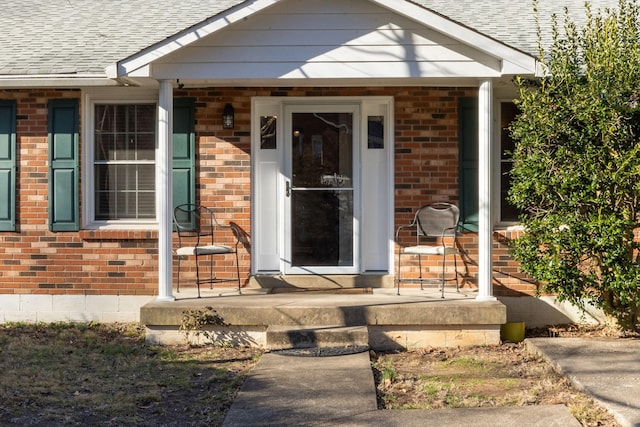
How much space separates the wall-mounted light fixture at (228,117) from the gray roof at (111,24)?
1.13m

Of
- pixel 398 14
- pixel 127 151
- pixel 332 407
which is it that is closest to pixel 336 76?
pixel 398 14

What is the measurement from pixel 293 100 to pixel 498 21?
2.85 meters

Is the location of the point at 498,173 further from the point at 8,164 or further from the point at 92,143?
the point at 8,164

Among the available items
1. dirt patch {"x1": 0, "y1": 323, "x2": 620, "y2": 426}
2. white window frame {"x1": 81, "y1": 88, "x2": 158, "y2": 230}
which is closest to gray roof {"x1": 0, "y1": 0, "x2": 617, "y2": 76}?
A: white window frame {"x1": 81, "y1": 88, "x2": 158, "y2": 230}

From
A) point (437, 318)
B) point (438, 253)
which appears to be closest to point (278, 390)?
point (437, 318)

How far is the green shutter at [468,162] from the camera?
9.49m

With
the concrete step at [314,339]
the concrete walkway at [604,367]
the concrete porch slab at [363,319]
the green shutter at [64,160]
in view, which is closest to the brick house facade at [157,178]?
the green shutter at [64,160]

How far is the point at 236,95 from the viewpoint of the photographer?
9641mm

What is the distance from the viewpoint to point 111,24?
→ 35.7 feet

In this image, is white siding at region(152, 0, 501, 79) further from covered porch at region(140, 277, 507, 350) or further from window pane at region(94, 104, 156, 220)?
covered porch at region(140, 277, 507, 350)

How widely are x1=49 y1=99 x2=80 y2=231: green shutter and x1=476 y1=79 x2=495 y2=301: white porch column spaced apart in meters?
4.39

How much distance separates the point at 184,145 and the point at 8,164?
198 cm

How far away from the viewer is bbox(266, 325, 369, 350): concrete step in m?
7.90

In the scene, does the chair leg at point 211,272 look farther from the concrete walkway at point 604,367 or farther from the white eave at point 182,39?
the concrete walkway at point 604,367
